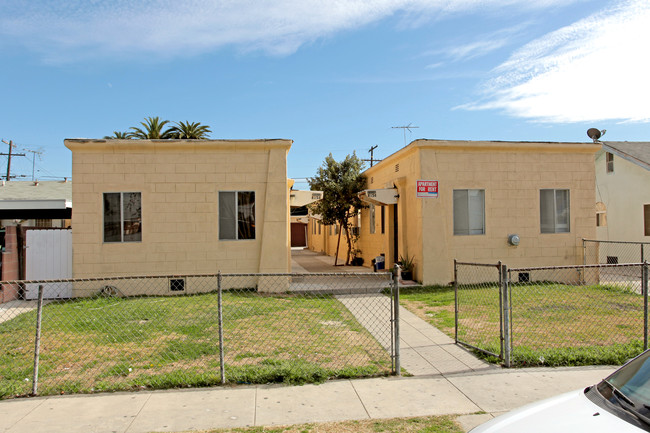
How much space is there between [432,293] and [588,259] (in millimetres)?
5263

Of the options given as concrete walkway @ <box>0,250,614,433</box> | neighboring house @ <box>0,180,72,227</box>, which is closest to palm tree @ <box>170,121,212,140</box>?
neighboring house @ <box>0,180,72,227</box>

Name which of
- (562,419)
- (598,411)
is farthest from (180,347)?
(598,411)

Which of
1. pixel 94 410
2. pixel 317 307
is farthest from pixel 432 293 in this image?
pixel 94 410

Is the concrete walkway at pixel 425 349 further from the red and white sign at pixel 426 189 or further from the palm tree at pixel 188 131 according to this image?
the palm tree at pixel 188 131

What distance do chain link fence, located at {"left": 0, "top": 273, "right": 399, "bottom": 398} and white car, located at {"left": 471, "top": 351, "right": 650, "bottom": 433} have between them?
2822mm

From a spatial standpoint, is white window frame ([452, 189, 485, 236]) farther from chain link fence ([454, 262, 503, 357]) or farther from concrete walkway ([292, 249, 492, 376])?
concrete walkway ([292, 249, 492, 376])

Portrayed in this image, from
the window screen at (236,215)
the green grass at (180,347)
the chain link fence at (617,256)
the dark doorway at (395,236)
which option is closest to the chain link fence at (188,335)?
the green grass at (180,347)

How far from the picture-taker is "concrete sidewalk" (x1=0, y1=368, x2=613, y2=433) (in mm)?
4570

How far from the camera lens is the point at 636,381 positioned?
10.3 ft

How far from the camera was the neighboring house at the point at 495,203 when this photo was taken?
43.8 feet

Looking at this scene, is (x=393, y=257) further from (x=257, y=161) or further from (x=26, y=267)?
(x=26, y=267)

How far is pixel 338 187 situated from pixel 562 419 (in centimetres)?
1597

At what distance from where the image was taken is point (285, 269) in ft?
42.1

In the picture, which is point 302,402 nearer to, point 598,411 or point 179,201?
point 598,411
